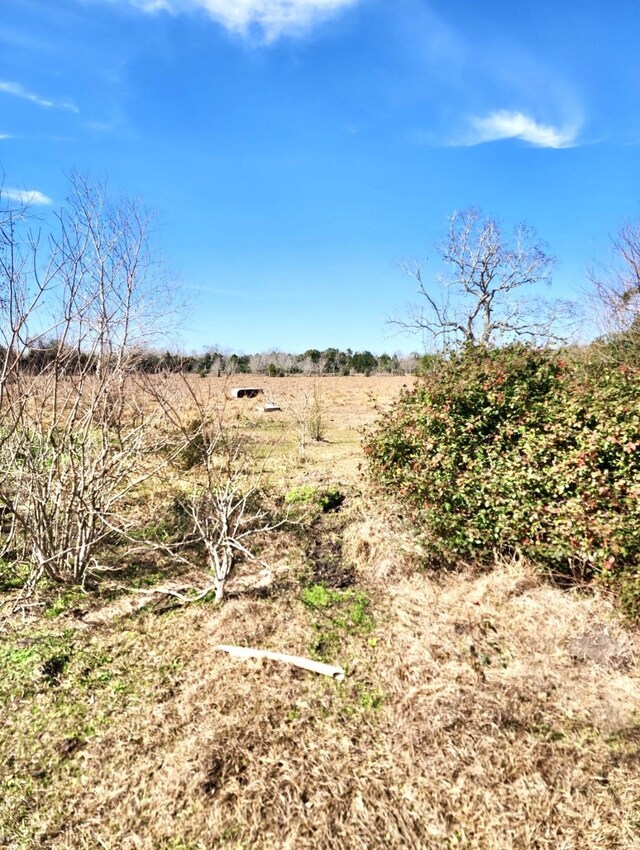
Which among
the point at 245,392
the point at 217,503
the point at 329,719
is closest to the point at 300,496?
the point at 217,503

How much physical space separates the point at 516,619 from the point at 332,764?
153 cm

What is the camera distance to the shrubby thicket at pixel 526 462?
302 centimetres

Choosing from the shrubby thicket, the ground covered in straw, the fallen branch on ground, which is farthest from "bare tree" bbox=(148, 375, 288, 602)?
the shrubby thicket

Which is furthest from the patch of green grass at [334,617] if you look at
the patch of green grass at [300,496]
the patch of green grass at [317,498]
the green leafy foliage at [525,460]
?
the patch of green grass at [300,496]

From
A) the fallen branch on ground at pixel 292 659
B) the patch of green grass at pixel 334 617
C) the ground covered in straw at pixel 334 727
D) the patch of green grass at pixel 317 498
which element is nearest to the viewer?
the ground covered in straw at pixel 334 727

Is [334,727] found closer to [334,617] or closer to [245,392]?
[334,617]

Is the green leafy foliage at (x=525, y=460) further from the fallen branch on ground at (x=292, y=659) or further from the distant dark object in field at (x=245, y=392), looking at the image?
the distant dark object in field at (x=245, y=392)

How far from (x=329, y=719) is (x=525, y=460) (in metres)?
2.17

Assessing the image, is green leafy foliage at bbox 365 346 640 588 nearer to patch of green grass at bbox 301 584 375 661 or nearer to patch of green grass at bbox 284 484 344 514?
patch of green grass at bbox 301 584 375 661

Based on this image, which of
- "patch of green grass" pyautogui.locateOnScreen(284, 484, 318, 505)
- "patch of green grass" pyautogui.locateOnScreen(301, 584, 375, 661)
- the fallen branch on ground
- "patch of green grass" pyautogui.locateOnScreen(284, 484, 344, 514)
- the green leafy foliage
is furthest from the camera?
"patch of green grass" pyautogui.locateOnScreen(284, 484, 318, 505)

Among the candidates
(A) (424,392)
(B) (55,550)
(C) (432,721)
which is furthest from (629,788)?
(B) (55,550)

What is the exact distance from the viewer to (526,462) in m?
3.39

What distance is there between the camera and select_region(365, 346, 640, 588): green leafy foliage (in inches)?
120

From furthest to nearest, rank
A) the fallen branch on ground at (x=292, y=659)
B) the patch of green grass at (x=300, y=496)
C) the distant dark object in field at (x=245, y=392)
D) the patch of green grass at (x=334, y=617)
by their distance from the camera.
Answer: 1. the distant dark object in field at (x=245, y=392)
2. the patch of green grass at (x=300, y=496)
3. the patch of green grass at (x=334, y=617)
4. the fallen branch on ground at (x=292, y=659)
